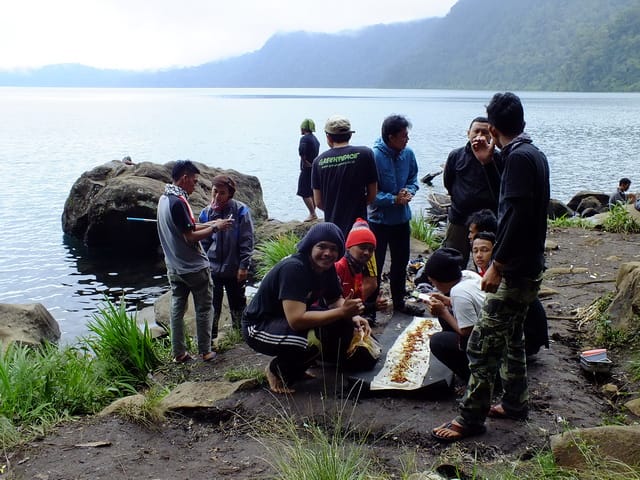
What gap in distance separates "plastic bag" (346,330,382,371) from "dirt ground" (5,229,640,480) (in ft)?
0.60

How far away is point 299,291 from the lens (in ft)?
13.8

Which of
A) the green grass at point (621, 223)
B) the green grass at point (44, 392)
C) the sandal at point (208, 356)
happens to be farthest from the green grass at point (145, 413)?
the green grass at point (621, 223)

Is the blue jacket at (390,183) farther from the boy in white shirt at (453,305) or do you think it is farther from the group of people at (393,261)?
the boy in white shirt at (453,305)

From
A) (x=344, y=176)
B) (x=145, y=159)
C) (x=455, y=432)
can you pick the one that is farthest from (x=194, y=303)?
(x=145, y=159)

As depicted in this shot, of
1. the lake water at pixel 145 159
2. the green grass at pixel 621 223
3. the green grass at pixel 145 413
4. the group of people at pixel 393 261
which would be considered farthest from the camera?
the lake water at pixel 145 159

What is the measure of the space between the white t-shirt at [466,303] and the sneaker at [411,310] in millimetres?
2175

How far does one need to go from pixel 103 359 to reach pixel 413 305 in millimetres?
3250

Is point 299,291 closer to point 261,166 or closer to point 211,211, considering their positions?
point 211,211

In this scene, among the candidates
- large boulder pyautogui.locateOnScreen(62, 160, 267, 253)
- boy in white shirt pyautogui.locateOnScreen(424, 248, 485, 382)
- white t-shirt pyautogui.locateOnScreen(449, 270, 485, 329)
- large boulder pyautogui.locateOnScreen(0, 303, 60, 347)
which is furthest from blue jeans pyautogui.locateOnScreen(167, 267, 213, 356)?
large boulder pyautogui.locateOnScreen(62, 160, 267, 253)

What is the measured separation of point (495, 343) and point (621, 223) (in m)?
8.14

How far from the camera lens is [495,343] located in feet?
11.6

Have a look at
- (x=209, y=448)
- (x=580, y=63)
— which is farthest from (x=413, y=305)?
(x=580, y=63)

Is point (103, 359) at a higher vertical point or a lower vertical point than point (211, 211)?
lower

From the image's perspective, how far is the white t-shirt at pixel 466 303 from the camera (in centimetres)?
394
